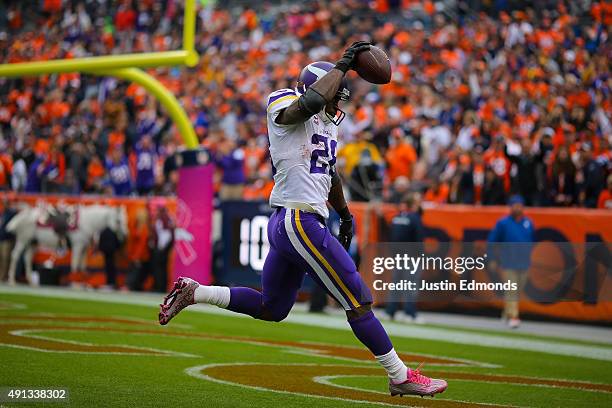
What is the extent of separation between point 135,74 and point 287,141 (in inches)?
355

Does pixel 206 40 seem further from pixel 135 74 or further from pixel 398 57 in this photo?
pixel 135 74

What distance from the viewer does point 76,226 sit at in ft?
53.6

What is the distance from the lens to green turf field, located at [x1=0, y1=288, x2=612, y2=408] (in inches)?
241

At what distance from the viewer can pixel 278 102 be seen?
18.6ft

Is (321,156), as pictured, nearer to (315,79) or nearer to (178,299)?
(315,79)

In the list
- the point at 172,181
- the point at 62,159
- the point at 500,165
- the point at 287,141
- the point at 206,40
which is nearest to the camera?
the point at 287,141

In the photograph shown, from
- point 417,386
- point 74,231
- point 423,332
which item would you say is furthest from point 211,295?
point 74,231

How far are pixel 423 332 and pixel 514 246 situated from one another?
1.79 metres

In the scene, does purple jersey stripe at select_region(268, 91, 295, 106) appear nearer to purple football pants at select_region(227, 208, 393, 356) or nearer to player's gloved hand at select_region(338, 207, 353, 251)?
purple football pants at select_region(227, 208, 393, 356)

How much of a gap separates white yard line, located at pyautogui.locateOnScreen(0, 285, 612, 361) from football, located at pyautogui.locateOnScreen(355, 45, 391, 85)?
4.79 meters

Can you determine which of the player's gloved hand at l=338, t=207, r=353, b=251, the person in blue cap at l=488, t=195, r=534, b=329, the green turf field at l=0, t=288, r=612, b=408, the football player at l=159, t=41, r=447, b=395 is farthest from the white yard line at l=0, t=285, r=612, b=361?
the football player at l=159, t=41, r=447, b=395

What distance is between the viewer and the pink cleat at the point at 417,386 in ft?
18.4

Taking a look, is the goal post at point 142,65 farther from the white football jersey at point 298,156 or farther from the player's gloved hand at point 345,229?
the white football jersey at point 298,156

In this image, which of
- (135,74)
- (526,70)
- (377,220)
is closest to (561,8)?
(526,70)
